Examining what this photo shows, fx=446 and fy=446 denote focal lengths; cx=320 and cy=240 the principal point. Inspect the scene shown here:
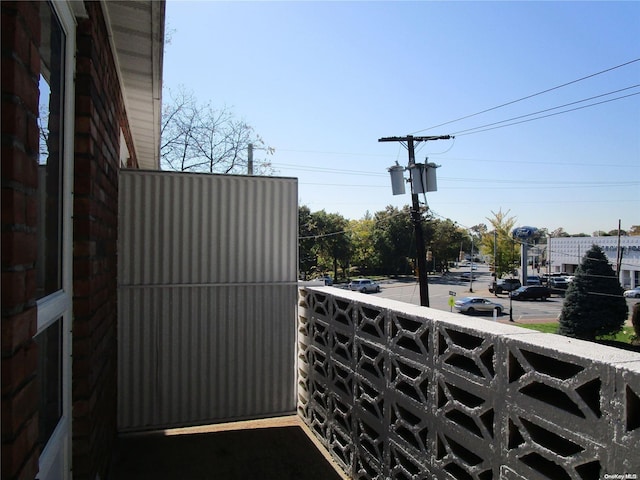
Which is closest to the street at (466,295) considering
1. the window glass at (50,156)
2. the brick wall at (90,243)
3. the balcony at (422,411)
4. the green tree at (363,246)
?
the green tree at (363,246)

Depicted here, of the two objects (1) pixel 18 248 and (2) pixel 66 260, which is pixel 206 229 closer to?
(2) pixel 66 260

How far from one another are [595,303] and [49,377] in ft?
71.3

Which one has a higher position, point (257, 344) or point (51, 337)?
point (51, 337)

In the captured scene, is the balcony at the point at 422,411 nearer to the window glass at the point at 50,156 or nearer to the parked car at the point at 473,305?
the window glass at the point at 50,156

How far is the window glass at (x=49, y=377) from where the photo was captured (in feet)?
5.49

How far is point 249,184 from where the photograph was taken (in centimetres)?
445

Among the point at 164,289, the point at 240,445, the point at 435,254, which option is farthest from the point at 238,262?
the point at 435,254

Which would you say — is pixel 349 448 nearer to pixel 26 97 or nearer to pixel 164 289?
pixel 164 289

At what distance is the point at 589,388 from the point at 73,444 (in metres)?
2.28

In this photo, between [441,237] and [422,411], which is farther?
[441,237]

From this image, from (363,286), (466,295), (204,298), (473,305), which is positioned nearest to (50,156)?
(204,298)

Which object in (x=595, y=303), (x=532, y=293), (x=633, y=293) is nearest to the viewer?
(x=595, y=303)

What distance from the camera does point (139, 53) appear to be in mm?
3408

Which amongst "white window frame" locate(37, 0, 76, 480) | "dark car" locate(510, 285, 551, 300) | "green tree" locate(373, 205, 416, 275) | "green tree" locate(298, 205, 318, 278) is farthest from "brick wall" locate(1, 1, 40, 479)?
"green tree" locate(373, 205, 416, 275)
